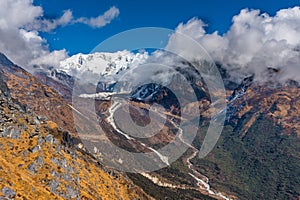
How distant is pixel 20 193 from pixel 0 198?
40.3ft

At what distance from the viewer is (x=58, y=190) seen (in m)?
140

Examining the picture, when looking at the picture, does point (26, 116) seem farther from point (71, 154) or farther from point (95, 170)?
point (95, 170)

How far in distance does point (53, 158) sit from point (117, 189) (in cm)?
5053

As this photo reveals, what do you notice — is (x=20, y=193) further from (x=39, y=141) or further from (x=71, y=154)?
(x=71, y=154)

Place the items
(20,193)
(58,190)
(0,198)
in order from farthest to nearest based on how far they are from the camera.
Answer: (58,190) < (20,193) < (0,198)

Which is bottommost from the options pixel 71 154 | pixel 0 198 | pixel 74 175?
pixel 0 198

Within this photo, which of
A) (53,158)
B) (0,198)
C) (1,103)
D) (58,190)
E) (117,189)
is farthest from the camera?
(117,189)

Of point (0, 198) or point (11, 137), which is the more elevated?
point (11, 137)

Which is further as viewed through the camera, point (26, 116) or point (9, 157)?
point (26, 116)

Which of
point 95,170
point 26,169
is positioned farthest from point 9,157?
point 95,170

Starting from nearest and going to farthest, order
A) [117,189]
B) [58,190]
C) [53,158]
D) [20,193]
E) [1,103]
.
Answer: [20,193] < [58,190] < [53,158] < [1,103] < [117,189]

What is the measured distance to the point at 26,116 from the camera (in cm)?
18712

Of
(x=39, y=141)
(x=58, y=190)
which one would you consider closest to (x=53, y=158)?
(x=39, y=141)

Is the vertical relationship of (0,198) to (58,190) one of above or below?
below
